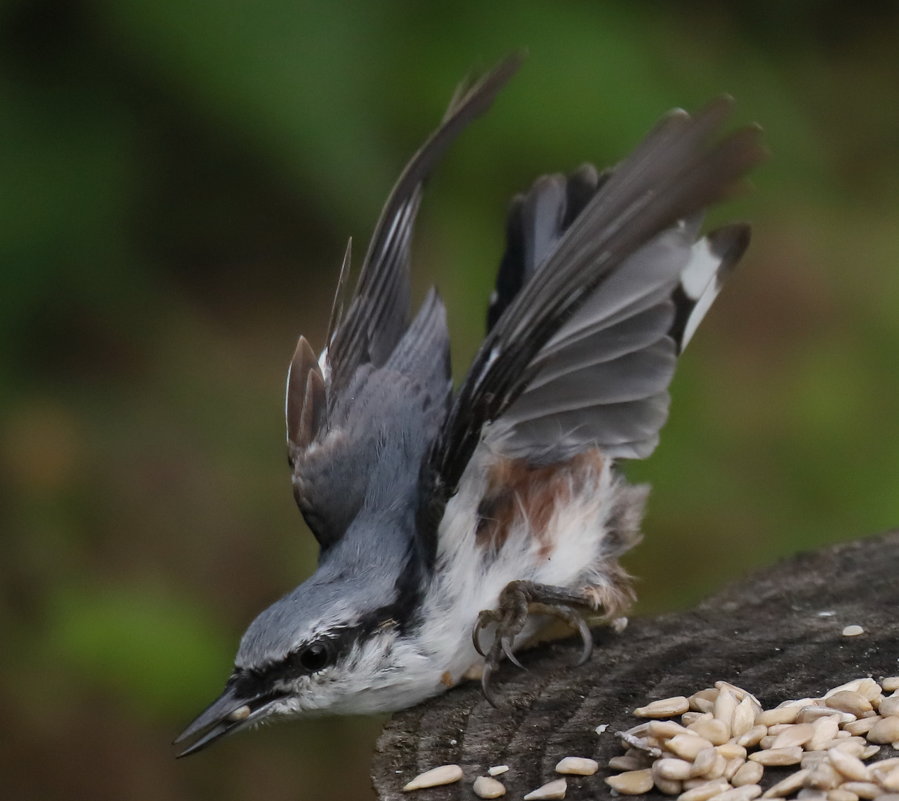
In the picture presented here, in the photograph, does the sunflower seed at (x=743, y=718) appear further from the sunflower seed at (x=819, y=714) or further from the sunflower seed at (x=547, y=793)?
the sunflower seed at (x=547, y=793)

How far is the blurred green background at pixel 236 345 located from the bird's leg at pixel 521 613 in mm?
1301

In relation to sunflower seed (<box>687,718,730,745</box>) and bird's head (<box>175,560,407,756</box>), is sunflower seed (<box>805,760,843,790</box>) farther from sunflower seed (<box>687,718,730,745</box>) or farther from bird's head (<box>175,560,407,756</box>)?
bird's head (<box>175,560,407,756</box>)

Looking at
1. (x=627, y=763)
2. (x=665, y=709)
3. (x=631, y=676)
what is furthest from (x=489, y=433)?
(x=627, y=763)

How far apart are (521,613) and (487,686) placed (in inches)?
7.4

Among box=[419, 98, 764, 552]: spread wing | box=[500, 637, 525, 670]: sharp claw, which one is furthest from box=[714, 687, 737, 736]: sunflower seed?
box=[419, 98, 764, 552]: spread wing

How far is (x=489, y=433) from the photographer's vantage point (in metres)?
2.68

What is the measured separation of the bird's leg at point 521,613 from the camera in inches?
99.8

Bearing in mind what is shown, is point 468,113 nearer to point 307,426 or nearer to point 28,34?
point 307,426

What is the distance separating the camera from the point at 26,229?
12.6ft

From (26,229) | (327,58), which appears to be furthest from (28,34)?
(327,58)

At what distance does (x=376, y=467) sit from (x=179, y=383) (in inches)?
75.8

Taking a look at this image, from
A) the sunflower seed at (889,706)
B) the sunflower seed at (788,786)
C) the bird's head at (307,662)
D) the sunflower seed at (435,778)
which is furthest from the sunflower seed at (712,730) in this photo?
the bird's head at (307,662)

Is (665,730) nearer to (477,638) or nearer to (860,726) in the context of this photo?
(860,726)

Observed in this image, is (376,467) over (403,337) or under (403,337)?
under
